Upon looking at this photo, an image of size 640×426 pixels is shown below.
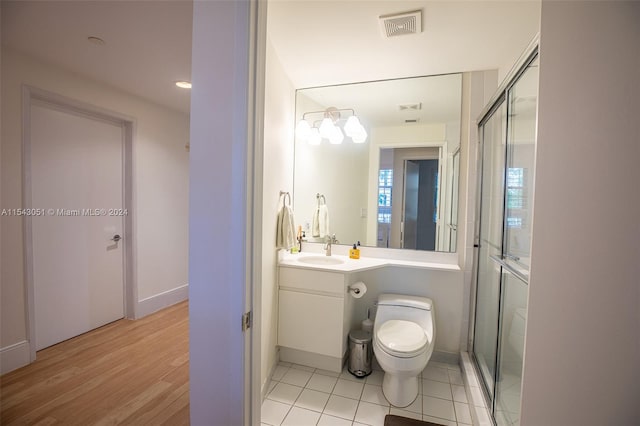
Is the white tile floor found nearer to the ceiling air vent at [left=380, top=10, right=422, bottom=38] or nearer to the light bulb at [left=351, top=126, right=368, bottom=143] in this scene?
the light bulb at [left=351, top=126, right=368, bottom=143]

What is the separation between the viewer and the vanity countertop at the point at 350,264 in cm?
219

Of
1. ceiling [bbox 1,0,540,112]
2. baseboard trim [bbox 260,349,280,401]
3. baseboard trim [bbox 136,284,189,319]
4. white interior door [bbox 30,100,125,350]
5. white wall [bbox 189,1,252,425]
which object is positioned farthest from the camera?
baseboard trim [bbox 136,284,189,319]

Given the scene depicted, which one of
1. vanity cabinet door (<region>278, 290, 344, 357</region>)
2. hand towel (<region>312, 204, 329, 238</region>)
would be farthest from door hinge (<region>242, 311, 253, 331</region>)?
hand towel (<region>312, 204, 329, 238</region>)

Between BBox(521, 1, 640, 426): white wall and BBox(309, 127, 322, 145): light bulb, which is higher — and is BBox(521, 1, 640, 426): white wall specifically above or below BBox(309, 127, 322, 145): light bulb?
below

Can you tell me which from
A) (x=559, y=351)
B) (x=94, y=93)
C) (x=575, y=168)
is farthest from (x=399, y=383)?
(x=94, y=93)

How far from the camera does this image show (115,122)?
289 cm

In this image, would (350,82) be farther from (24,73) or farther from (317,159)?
(24,73)

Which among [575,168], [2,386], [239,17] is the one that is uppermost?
[239,17]

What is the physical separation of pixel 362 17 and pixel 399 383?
2.25 meters

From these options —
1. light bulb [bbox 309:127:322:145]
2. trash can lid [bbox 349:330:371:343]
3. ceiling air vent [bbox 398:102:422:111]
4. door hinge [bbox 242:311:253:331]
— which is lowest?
trash can lid [bbox 349:330:371:343]

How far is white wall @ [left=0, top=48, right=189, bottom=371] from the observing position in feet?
6.75

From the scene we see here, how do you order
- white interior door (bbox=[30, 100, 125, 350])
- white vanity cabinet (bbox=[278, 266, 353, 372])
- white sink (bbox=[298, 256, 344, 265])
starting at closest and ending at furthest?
white vanity cabinet (bbox=[278, 266, 353, 372]) < white interior door (bbox=[30, 100, 125, 350]) < white sink (bbox=[298, 256, 344, 265])

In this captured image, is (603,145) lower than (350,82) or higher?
lower

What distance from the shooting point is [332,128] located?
8.30 ft
